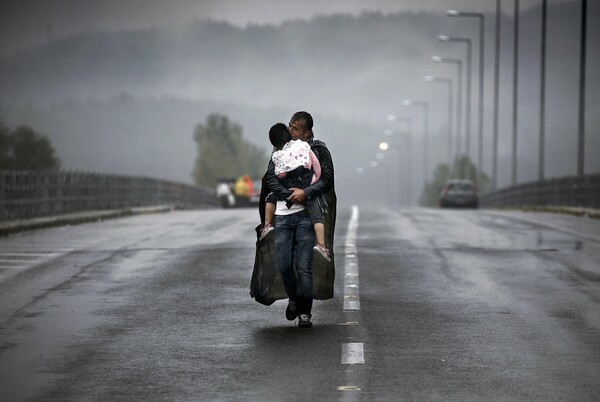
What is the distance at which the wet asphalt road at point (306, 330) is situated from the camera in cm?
852

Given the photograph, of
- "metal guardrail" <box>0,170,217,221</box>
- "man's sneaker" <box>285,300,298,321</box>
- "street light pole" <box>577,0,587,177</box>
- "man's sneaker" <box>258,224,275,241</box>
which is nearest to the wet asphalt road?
"man's sneaker" <box>285,300,298,321</box>

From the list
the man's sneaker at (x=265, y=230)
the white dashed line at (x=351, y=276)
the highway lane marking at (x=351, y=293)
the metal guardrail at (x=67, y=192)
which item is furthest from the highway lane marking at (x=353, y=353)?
the metal guardrail at (x=67, y=192)

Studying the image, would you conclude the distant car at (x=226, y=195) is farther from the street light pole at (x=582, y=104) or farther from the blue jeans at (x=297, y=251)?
the blue jeans at (x=297, y=251)

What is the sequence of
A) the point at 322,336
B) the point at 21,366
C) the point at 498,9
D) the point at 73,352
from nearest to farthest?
1. the point at 21,366
2. the point at 73,352
3. the point at 322,336
4. the point at 498,9

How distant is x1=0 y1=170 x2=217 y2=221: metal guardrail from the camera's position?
1172 inches

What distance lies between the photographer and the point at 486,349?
33.1 ft

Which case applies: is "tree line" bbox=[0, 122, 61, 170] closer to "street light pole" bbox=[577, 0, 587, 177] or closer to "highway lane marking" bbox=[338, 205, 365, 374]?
"street light pole" bbox=[577, 0, 587, 177]

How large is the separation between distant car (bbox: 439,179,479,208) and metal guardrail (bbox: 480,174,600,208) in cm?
146

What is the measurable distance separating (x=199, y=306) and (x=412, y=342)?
10.2ft

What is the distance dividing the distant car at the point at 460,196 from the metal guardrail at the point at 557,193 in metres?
1.46

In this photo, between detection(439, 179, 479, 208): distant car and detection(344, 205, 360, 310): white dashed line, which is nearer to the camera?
detection(344, 205, 360, 310): white dashed line

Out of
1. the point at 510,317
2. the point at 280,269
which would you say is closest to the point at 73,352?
the point at 280,269

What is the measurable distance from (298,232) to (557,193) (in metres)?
38.5

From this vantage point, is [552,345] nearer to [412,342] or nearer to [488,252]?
[412,342]
